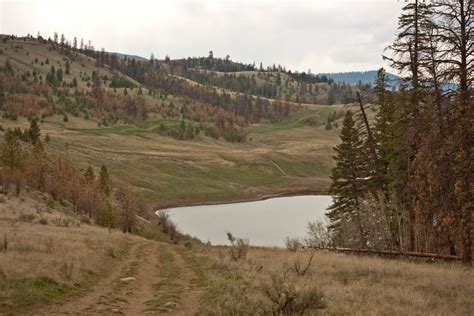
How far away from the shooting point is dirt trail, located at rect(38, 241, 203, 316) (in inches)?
480

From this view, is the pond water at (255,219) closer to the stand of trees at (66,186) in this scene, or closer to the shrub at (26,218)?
the stand of trees at (66,186)

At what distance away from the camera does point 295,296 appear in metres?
11.5

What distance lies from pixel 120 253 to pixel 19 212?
18.9 meters

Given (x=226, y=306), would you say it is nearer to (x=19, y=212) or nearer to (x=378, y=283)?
(x=378, y=283)

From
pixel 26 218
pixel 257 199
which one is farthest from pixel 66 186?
pixel 257 199

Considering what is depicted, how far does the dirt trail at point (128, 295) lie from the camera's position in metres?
12.2

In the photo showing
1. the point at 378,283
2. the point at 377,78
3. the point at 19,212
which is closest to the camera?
the point at 378,283

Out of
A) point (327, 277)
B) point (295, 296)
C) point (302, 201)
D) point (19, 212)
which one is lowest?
point (302, 201)

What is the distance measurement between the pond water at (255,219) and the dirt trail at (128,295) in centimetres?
3937

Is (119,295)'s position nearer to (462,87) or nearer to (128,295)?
(128,295)

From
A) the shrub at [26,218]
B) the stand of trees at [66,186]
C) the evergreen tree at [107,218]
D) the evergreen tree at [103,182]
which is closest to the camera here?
the shrub at [26,218]

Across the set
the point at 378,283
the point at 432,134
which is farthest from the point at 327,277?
the point at 432,134

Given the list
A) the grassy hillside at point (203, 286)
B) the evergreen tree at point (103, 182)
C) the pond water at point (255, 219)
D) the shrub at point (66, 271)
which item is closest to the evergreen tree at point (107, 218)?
the pond water at point (255, 219)

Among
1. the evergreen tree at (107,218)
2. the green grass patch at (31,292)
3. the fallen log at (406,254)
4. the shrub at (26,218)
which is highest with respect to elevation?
the green grass patch at (31,292)
